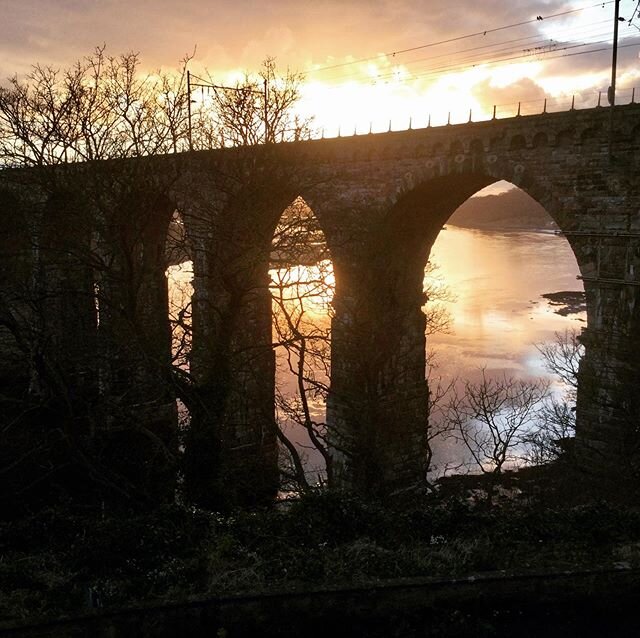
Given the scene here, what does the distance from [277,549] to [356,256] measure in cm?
1184

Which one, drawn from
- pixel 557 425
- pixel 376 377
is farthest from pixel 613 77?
pixel 557 425

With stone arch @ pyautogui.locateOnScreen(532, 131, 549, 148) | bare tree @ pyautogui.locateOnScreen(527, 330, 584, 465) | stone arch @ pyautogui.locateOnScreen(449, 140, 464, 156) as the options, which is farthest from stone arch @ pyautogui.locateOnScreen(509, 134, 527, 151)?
bare tree @ pyautogui.locateOnScreen(527, 330, 584, 465)

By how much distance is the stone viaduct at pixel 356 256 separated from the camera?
40.9 feet

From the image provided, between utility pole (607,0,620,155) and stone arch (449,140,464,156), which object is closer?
utility pole (607,0,620,155)

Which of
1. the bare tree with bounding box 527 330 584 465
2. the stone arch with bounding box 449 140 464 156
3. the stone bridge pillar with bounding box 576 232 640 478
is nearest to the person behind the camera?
→ the stone bridge pillar with bounding box 576 232 640 478

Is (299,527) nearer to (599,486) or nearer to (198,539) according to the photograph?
(198,539)

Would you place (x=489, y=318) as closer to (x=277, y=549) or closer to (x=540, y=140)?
(x=540, y=140)

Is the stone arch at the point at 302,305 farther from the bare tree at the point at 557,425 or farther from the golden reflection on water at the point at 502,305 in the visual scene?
the golden reflection on water at the point at 502,305

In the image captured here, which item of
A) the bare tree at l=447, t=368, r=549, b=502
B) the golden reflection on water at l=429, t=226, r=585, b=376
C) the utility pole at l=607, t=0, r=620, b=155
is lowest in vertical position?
the bare tree at l=447, t=368, r=549, b=502

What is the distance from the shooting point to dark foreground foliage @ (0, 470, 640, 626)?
5.62 metres

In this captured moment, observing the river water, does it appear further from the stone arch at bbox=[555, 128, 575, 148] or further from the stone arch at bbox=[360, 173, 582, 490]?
the stone arch at bbox=[555, 128, 575, 148]

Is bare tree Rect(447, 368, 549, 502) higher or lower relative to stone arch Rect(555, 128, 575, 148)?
lower

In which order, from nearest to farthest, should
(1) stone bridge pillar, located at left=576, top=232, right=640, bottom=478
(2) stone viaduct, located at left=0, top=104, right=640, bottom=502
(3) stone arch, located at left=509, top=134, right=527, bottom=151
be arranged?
(2) stone viaduct, located at left=0, top=104, right=640, bottom=502, (1) stone bridge pillar, located at left=576, top=232, right=640, bottom=478, (3) stone arch, located at left=509, top=134, right=527, bottom=151

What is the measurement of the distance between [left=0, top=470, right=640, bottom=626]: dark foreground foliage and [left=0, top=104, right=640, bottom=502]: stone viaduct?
4.46 metres
